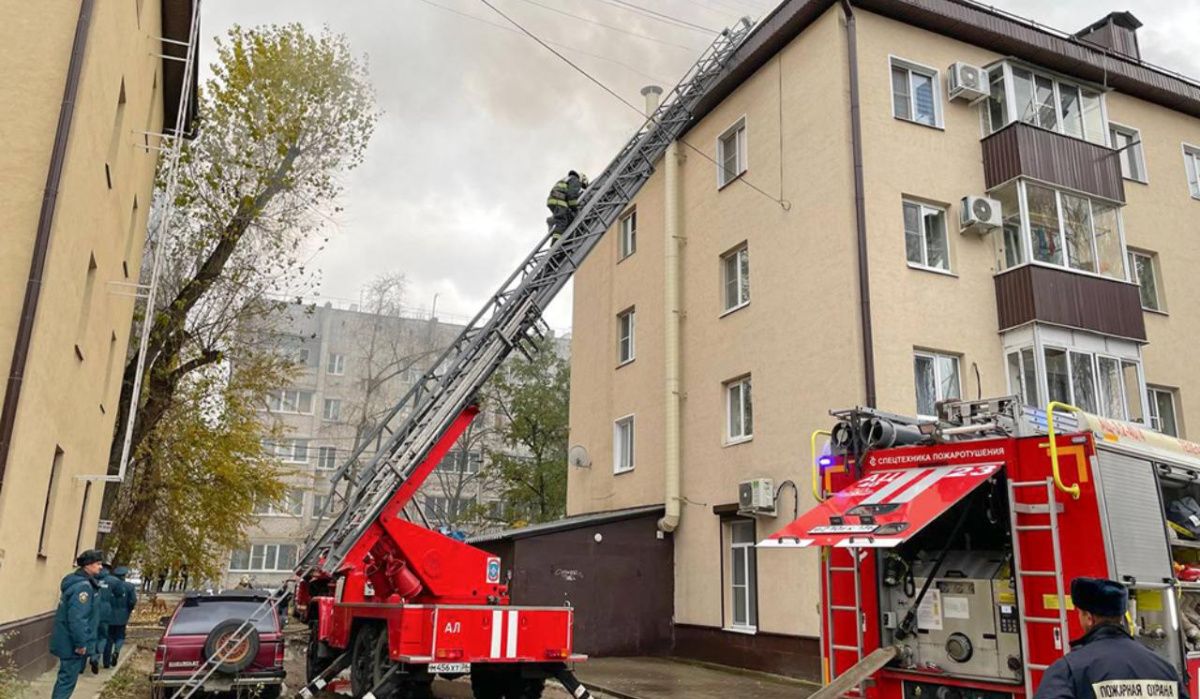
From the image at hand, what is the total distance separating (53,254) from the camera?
9.09m

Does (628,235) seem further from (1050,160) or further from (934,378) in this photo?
(1050,160)

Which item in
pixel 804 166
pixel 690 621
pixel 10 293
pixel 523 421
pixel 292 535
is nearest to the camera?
pixel 10 293

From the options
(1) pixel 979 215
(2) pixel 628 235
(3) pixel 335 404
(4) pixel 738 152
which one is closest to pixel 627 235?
(2) pixel 628 235

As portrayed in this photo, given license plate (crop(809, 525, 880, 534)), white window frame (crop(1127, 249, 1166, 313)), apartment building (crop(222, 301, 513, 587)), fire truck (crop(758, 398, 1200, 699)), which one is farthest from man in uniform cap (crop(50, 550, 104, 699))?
apartment building (crop(222, 301, 513, 587))

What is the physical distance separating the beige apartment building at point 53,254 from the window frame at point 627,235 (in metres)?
11.0

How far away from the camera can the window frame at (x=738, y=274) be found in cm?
1686

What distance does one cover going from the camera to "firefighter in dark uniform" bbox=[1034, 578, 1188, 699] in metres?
3.65

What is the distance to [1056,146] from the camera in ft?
51.4

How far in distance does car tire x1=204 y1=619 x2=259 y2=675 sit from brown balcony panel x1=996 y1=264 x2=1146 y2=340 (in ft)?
41.7

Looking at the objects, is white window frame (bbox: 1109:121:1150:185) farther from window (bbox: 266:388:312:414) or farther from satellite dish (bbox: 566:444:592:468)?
window (bbox: 266:388:312:414)

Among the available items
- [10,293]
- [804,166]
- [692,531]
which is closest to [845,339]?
[804,166]

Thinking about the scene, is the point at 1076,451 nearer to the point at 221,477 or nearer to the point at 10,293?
the point at 10,293

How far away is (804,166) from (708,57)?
12.6 feet

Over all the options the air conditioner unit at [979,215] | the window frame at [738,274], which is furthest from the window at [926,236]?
the window frame at [738,274]
